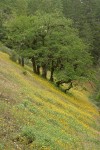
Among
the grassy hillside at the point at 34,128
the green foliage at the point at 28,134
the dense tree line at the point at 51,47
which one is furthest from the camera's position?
the dense tree line at the point at 51,47

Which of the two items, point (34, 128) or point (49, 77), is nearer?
point (34, 128)

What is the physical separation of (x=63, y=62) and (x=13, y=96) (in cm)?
2745

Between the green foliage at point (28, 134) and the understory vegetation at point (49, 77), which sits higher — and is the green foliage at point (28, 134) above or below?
above

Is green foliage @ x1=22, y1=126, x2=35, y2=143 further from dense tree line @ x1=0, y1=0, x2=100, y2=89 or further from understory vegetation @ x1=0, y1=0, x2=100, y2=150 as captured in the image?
dense tree line @ x1=0, y1=0, x2=100, y2=89

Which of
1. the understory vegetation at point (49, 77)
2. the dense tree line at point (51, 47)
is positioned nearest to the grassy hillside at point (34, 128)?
the understory vegetation at point (49, 77)

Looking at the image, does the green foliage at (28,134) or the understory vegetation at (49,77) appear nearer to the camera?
the green foliage at (28,134)

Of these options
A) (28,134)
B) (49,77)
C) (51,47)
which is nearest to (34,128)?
(28,134)

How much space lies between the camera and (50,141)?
19.4m

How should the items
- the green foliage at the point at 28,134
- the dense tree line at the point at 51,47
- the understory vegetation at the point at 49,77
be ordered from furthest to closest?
the dense tree line at the point at 51,47, the understory vegetation at the point at 49,77, the green foliage at the point at 28,134

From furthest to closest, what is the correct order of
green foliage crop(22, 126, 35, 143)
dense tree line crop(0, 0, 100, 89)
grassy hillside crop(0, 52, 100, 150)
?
dense tree line crop(0, 0, 100, 89)
green foliage crop(22, 126, 35, 143)
grassy hillside crop(0, 52, 100, 150)

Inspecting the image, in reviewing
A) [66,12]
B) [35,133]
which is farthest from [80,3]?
[35,133]

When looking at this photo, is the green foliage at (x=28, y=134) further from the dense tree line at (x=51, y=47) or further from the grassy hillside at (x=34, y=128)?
the dense tree line at (x=51, y=47)

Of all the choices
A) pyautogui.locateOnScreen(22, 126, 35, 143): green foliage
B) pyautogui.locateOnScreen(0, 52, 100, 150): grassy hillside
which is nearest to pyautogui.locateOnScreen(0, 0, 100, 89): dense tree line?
pyautogui.locateOnScreen(0, 52, 100, 150): grassy hillside

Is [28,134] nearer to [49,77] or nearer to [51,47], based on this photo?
[51,47]
